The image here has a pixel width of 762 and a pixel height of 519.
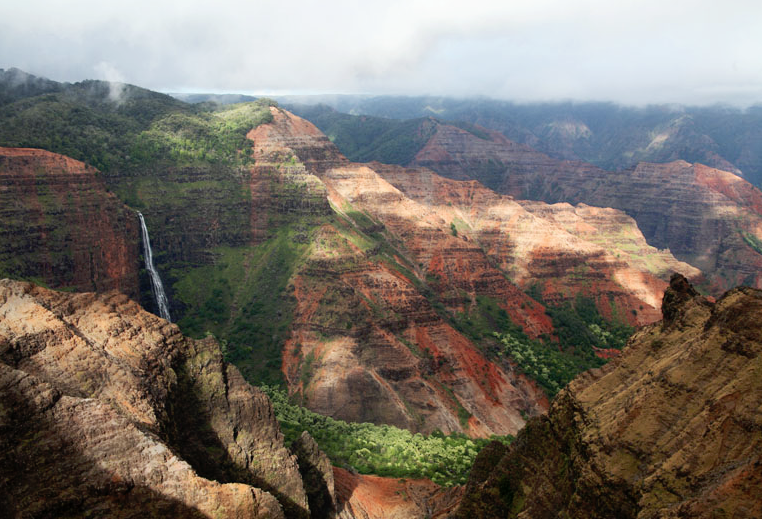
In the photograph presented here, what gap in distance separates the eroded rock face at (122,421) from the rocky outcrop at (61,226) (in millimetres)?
46986

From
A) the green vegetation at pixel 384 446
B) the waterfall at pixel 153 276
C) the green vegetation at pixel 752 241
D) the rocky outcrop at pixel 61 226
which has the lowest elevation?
the green vegetation at pixel 752 241

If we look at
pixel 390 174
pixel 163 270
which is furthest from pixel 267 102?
pixel 163 270

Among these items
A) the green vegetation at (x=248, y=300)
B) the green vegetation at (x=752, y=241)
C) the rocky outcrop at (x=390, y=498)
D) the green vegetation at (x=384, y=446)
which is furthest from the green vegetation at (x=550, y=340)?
the green vegetation at (x=752, y=241)

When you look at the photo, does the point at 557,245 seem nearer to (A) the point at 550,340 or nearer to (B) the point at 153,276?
(A) the point at 550,340

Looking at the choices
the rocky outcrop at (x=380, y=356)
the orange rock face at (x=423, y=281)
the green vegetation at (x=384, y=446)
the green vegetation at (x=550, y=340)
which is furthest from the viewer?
the green vegetation at (x=550, y=340)

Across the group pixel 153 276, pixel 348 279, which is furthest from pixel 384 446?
pixel 153 276

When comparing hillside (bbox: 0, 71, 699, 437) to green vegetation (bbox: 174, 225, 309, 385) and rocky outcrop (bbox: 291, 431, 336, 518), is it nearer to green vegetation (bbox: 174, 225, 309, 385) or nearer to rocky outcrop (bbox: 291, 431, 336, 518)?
green vegetation (bbox: 174, 225, 309, 385)

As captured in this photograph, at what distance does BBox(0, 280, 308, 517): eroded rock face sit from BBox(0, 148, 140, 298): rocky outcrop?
46986 millimetres

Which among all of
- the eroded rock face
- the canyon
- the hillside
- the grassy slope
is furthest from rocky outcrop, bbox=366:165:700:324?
the eroded rock face

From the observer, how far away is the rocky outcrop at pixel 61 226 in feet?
245

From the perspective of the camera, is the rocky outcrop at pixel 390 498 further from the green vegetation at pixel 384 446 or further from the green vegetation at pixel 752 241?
the green vegetation at pixel 752 241

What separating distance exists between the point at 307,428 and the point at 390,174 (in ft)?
346

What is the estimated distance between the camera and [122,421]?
984 inches

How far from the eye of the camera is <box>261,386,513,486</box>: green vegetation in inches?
2306
